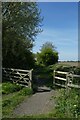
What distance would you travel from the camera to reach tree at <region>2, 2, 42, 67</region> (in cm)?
3075

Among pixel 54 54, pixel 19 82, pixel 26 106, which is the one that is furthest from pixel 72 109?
pixel 54 54

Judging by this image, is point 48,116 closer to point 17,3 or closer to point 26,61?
point 17,3

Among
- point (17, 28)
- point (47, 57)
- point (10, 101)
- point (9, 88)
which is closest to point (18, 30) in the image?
point (17, 28)

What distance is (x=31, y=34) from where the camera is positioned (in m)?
34.3

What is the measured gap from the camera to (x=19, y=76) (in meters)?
22.7

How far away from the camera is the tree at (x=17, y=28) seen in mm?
30750

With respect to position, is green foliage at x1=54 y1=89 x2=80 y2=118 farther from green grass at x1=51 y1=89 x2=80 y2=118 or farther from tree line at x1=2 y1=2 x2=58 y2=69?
tree line at x1=2 y1=2 x2=58 y2=69

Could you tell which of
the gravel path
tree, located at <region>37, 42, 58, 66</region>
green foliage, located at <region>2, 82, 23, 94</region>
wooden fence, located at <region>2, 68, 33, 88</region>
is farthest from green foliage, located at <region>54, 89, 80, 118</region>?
tree, located at <region>37, 42, 58, 66</region>

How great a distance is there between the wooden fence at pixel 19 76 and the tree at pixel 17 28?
5369 mm

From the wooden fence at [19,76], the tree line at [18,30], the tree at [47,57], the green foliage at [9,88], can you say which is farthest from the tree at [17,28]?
the tree at [47,57]

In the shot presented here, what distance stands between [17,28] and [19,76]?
998 cm

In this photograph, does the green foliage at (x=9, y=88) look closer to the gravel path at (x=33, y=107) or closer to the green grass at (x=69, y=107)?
the gravel path at (x=33, y=107)

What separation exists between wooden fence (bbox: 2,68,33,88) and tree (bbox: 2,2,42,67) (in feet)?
17.6

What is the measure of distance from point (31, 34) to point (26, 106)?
21.2 m
